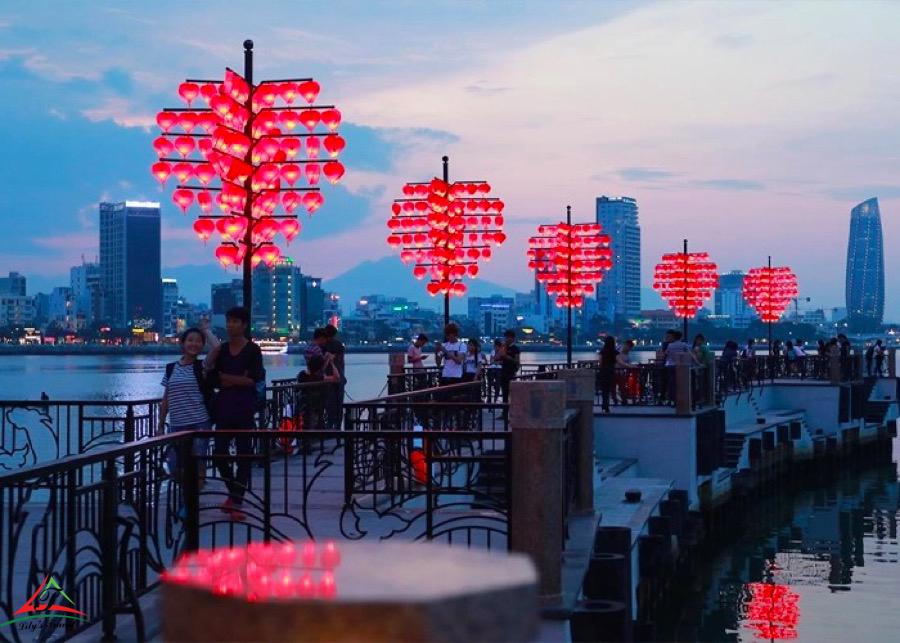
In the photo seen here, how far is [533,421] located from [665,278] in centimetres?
4530

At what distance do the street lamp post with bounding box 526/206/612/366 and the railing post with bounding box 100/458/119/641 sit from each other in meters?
35.6

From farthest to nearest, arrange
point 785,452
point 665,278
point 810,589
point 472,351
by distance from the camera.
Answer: point 665,278 → point 785,452 → point 472,351 → point 810,589

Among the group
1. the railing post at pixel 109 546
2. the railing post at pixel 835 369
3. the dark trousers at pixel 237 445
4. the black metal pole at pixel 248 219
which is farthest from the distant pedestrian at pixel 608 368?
the railing post at pixel 109 546

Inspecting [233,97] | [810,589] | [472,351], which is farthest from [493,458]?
[472,351]

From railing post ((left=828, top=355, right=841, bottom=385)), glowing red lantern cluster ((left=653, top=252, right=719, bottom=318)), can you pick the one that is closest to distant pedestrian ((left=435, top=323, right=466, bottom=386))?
railing post ((left=828, top=355, right=841, bottom=385))

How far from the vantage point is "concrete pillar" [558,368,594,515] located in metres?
13.2

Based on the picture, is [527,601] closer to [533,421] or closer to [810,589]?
[533,421]

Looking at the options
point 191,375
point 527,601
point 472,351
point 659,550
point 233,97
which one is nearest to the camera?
Result: point 527,601

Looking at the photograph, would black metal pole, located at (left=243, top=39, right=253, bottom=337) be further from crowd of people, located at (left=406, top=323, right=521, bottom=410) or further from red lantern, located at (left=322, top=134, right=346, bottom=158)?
crowd of people, located at (left=406, top=323, right=521, bottom=410)

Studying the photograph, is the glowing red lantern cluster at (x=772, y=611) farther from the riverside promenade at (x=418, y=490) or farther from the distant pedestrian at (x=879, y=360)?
the distant pedestrian at (x=879, y=360)

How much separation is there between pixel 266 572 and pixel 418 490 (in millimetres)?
11308

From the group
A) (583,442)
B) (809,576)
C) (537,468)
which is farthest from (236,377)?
(809,576)

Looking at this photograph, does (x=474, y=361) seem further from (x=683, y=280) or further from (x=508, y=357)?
(x=683, y=280)

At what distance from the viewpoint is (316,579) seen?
2205mm
